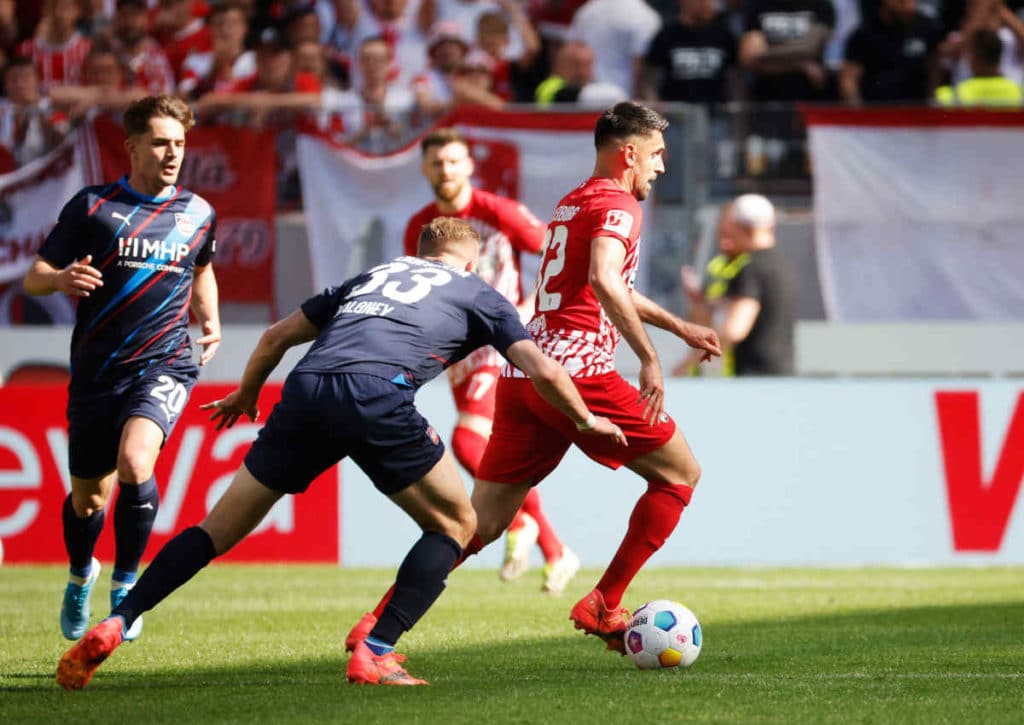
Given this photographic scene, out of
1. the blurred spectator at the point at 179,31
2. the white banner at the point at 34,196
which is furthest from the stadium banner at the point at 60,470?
the blurred spectator at the point at 179,31

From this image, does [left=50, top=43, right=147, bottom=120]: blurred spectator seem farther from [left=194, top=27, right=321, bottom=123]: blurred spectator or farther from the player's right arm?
the player's right arm

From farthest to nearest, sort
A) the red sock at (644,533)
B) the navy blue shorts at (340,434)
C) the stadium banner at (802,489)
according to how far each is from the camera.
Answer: the stadium banner at (802,489)
the red sock at (644,533)
the navy blue shorts at (340,434)

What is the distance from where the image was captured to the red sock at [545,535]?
9594 mm

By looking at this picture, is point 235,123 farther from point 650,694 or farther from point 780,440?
point 650,694

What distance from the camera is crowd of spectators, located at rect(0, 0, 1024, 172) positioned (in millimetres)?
14406

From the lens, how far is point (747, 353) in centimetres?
1212

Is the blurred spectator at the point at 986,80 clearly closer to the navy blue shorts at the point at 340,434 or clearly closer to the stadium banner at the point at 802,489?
the stadium banner at the point at 802,489

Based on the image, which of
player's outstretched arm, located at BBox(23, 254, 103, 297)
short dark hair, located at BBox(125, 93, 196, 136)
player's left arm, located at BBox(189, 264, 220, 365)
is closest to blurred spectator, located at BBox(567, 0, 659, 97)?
player's left arm, located at BBox(189, 264, 220, 365)

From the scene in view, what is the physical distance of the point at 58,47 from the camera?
15484 millimetres

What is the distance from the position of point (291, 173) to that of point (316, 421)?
745cm

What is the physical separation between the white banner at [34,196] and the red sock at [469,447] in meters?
4.56

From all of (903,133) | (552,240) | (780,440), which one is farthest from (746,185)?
(552,240)

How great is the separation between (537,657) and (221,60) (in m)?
9.48

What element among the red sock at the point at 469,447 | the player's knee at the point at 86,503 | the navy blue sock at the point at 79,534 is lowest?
the red sock at the point at 469,447
